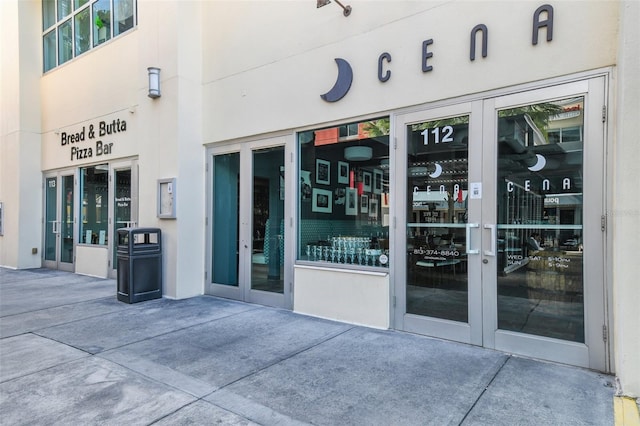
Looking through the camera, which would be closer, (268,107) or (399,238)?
(399,238)

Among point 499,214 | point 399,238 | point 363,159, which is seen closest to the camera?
point 499,214

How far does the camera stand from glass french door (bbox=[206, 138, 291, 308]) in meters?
5.67

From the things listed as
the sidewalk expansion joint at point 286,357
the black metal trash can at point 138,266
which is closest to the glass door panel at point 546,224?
the sidewalk expansion joint at point 286,357

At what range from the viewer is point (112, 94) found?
787 centimetres

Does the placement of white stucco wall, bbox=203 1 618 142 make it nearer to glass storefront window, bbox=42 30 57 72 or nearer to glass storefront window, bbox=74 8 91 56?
glass storefront window, bbox=74 8 91 56

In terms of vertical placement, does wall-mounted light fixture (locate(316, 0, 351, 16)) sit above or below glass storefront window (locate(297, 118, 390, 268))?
above

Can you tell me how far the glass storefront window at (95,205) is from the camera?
825cm

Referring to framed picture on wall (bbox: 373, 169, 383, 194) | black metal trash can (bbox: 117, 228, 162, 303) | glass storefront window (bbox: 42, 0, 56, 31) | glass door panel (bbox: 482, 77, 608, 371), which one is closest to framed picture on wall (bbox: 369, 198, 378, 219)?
framed picture on wall (bbox: 373, 169, 383, 194)

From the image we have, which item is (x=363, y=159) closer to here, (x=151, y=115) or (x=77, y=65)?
(x=151, y=115)

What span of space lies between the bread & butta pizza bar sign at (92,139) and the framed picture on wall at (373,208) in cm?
540

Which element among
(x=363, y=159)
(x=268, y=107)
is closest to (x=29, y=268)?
(x=268, y=107)

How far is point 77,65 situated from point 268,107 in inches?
233

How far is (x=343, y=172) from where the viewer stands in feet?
17.1

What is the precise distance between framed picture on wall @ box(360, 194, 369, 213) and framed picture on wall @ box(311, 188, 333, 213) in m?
0.50
